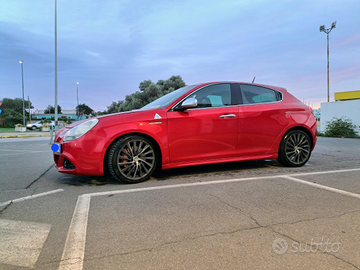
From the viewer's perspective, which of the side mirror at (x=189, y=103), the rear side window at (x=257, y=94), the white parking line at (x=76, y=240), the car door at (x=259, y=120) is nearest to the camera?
the white parking line at (x=76, y=240)

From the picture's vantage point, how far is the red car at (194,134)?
3820mm

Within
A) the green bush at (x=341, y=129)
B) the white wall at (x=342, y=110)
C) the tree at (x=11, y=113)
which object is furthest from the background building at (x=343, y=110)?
the tree at (x=11, y=113)

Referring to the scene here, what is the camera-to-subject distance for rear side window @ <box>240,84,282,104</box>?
15.5 ft

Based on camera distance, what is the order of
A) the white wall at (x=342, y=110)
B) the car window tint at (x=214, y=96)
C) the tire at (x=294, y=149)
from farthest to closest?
the white wall at (x=342, y=110), the tire at (x=294, y=149), the car window tint at (x=214, y=96)

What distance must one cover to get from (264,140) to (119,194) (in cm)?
278

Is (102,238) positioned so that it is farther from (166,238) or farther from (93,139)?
(93,139)

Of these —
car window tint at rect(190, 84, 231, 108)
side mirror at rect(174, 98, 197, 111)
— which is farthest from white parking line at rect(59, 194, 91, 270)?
car window tint at rect(190, 84, 231, 108)

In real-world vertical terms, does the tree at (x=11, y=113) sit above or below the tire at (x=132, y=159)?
above

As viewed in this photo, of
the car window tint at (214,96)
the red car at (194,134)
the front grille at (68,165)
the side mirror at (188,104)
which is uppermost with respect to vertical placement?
the car window tint at (214,96)

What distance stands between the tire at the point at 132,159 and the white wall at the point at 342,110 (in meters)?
23.2

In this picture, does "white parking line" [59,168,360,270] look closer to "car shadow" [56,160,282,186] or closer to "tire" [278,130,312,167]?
"car shadow" [56,160,282,186]

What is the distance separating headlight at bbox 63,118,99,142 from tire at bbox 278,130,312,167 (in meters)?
3.42

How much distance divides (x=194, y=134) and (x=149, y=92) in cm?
3720

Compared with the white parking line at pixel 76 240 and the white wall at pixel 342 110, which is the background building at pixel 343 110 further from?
the white parking line at pixel 76 240
